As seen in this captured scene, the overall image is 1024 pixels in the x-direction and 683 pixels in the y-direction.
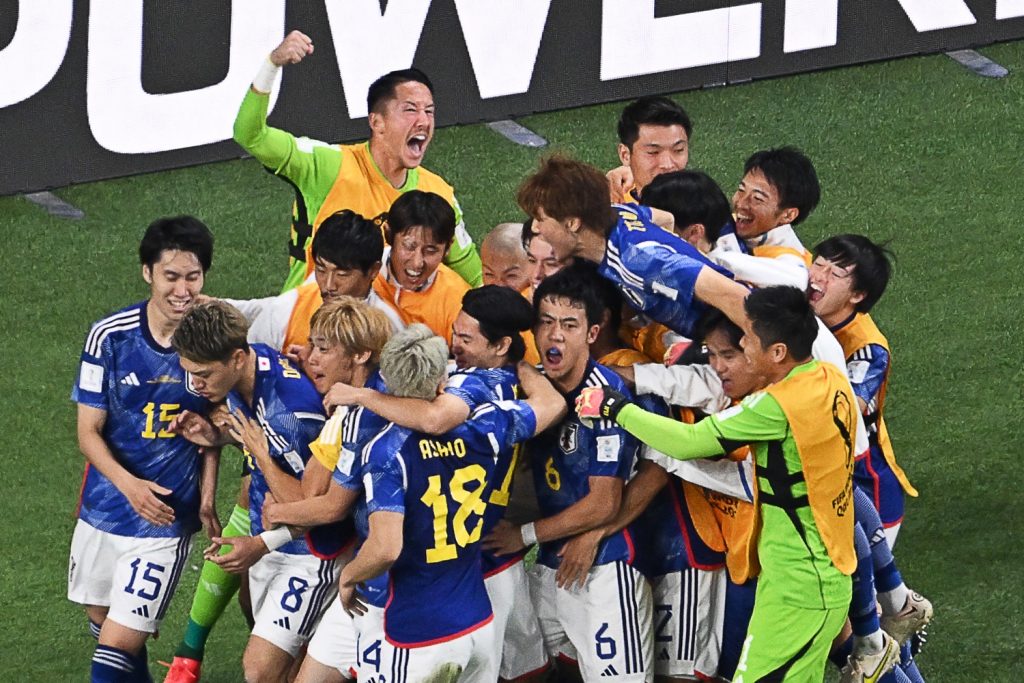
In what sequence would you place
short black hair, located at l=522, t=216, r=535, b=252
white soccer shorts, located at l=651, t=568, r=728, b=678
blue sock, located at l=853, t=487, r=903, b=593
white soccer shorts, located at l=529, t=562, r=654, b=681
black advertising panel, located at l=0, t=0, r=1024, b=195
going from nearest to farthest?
white soccer shorts, located at l=529, t=562, r=654, b=681, white soccer shorts, located at l=651, t=568, r=728, b=678, blue sock, located at l=853, t=487, r=903, b=593, short black hair, located at l=522, t=216, r=535, b=252, black advertising panel, located at l=0, t=0, r=1024, b=195

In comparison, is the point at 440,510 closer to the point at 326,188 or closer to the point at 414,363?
the point at 414,363

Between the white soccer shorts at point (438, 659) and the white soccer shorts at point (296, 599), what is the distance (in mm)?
505

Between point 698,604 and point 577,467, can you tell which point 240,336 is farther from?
point 698,604

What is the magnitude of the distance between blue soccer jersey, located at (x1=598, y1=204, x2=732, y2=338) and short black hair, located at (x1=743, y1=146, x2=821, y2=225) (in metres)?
0.90

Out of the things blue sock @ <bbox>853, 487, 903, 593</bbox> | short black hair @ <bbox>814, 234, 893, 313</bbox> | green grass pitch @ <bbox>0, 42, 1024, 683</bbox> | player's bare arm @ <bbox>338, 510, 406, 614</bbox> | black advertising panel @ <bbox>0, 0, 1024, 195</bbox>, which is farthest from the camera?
black advertising panel @ <bbox>0, 0, 1024, 195</bbox>

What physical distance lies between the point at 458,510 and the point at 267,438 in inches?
32.7

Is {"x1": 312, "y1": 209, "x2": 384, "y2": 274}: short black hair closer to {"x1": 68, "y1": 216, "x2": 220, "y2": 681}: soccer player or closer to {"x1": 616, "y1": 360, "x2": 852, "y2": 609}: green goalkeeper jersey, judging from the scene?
{"x1": 68, "y1": 216, "x2": 220, "y2": 681}: soccer player

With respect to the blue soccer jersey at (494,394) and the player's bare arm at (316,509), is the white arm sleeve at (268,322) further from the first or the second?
the blue soccer jersey at (494,394)

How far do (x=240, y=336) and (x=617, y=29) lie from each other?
599cm

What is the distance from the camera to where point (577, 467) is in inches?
257

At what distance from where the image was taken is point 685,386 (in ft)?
21.3

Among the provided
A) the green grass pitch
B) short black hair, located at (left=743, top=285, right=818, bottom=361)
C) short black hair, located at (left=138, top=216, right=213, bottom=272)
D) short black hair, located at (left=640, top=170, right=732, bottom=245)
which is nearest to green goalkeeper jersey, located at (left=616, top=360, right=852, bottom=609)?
short black hair, located at (left=743, top=285, right=818, bottom=361)

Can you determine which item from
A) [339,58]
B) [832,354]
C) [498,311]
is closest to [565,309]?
[498,311]

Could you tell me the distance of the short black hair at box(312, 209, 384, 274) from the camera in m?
6.91
